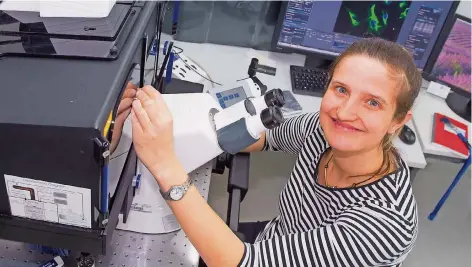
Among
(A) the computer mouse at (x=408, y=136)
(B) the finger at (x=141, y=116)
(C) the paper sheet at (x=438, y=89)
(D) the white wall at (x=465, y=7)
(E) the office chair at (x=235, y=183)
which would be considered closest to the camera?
(B) the finger at (x=141, y=116)

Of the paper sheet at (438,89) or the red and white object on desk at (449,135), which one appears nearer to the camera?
the red and white object on desk at (449,135)

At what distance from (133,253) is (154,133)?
0.41 meters

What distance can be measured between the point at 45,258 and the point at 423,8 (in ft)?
5.07

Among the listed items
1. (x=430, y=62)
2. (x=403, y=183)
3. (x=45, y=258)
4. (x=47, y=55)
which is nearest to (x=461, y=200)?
(x=430, y=62)

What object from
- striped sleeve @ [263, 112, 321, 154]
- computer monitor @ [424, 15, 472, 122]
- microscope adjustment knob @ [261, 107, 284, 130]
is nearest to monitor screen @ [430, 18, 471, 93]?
computer monitor @ [424, 15, 472, 122]

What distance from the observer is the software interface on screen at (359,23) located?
187cm

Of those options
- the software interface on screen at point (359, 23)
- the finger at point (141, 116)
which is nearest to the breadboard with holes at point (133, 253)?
the finger at point (141, 116)

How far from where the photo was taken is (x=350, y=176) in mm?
1171

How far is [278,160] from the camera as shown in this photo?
8.39 feet

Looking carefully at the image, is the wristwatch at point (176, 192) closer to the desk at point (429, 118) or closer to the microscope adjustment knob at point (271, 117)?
the microscope adjustment knob at point (271, 117)

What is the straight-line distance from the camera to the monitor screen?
189cm

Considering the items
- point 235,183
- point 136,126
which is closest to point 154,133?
point 136,126

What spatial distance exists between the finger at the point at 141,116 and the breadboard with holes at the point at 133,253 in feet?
1.28

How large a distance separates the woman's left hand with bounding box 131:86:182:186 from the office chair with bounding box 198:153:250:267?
359 mm
